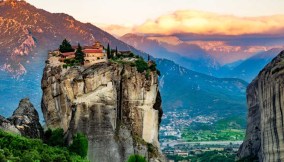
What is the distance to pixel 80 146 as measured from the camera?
56.1 m

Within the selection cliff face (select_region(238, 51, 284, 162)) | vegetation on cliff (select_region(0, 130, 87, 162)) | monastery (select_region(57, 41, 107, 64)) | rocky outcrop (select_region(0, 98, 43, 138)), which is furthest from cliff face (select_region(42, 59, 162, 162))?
cliff face (select_region(238, 51, 284, 162))

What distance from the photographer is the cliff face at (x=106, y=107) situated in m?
59.3

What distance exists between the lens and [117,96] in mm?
62656

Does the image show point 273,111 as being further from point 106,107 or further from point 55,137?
point 55,137

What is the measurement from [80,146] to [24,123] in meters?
6.26

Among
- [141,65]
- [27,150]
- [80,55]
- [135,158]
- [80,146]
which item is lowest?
[135,158]

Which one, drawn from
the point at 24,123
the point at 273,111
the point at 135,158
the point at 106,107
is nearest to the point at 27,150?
the point at 24,123

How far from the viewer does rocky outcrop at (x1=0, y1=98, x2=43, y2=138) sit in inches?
2081

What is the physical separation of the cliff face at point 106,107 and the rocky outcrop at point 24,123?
10.2 ft

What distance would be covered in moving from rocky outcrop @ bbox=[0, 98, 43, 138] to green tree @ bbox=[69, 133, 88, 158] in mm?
4146

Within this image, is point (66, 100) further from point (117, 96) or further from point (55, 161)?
point (55, 161)

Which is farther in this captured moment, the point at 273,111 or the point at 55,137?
the point at 273,111

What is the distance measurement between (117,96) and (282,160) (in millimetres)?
18701

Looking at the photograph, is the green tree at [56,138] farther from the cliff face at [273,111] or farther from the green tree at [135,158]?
the cliff face at [273,111]
